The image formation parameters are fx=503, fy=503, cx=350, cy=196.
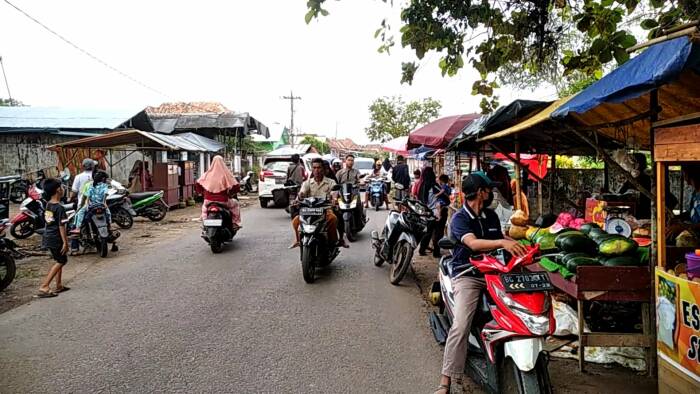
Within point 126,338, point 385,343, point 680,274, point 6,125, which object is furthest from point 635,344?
point 6,125

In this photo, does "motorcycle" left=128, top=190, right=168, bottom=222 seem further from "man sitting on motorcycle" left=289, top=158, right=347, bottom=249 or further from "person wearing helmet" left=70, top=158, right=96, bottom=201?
"man sitting on motorcycle" left=289, top=158, right=347, bottom=249

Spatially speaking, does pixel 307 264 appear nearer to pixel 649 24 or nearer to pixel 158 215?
pixel 649 24

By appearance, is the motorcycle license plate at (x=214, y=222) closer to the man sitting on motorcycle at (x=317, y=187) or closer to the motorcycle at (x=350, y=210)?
the man sitting on motorcycle at (x=317, y=187)

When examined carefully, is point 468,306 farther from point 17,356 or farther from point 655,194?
point 17,356

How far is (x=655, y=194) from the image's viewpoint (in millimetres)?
3633

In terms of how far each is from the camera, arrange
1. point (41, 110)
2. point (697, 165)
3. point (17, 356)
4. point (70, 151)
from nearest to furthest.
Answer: point (17, 356) → point (697, 165) → point (70, 151) → point (41, 110)

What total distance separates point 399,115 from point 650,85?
4382cm

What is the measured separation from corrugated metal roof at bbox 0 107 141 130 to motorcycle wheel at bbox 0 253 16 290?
1318 centimetres

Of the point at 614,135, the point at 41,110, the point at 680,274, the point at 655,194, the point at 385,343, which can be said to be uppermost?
the point at 41,110

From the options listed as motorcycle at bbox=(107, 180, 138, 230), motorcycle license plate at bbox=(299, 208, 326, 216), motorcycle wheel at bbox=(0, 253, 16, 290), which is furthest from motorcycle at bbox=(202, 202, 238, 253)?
motorcycle at bbox=(107, 180, 138, 230)

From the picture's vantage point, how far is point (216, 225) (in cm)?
910

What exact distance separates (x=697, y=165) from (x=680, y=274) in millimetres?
2519

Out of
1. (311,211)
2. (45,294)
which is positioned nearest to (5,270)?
(45,294)

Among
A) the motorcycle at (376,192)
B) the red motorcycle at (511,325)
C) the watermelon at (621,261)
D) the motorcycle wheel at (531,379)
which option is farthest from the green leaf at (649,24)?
the motorcycle at (376,192)
